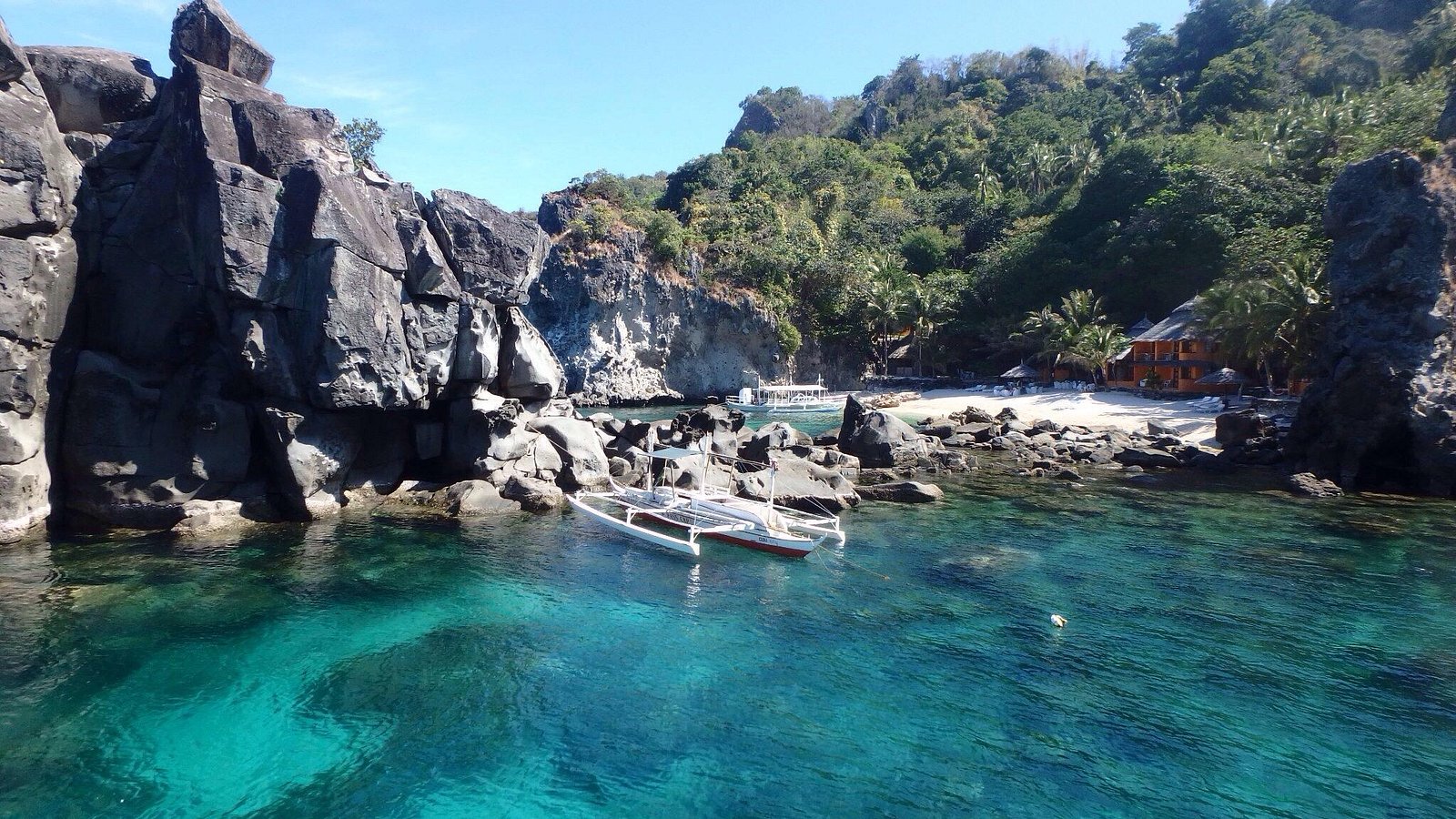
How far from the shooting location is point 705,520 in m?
25.0

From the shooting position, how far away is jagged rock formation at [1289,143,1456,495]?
30016 millimetres

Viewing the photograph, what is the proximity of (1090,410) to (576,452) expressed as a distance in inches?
1473

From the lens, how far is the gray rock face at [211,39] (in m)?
25.0

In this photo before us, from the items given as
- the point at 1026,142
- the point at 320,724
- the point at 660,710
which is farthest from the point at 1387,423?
the point at 1026,142

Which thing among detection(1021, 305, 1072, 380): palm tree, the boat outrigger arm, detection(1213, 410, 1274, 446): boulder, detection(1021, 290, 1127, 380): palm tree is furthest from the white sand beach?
the boat outrigger arm

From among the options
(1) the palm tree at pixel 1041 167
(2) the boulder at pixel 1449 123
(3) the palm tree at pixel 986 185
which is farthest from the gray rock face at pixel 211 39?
(1) the palm tree at pixel 1041 167

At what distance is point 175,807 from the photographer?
35.1 feet

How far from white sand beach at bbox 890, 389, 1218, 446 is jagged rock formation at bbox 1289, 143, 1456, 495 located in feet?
33.6

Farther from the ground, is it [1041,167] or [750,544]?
[1041,167]

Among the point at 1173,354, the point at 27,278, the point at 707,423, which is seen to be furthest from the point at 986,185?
the point at 27,278

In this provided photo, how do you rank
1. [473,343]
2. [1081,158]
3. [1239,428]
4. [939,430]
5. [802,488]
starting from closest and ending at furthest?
[473,343]
[802,488]
[1239,428]
[939,430]
[1081,158]

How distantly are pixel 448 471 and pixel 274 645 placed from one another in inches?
531

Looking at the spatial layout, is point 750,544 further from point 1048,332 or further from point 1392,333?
point 1048,332

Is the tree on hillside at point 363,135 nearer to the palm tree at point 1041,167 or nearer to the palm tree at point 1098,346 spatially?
the palm tree at point 1098,346
